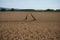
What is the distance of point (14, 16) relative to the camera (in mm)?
5574

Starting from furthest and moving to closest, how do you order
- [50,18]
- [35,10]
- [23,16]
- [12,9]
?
[35,10]
[12,9]
[23,16]
[50,18]

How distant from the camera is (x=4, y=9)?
588 cm

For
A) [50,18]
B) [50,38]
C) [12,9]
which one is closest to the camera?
[50,38]

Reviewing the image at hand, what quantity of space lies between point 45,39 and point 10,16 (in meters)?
3.87

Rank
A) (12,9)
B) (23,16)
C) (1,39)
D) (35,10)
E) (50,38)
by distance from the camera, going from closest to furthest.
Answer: (1,39), (50,38), (23,16), (12,9), (35,10)

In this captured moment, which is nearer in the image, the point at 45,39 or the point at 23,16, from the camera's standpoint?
the point at 45,39

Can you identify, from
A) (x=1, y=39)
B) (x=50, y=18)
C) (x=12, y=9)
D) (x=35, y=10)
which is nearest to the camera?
(x=1, y=39)

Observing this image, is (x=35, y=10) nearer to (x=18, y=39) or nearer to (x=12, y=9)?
(x=12, y=9)

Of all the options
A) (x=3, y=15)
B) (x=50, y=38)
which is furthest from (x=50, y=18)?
(x=50, y=38)

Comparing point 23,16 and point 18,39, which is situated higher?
point 18,39

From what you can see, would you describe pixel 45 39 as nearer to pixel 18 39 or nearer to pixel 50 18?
pixel 18 39

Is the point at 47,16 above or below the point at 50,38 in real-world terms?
below

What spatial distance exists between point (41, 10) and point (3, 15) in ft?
8.77

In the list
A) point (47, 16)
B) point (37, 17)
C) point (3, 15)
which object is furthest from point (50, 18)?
point (3, 15)
